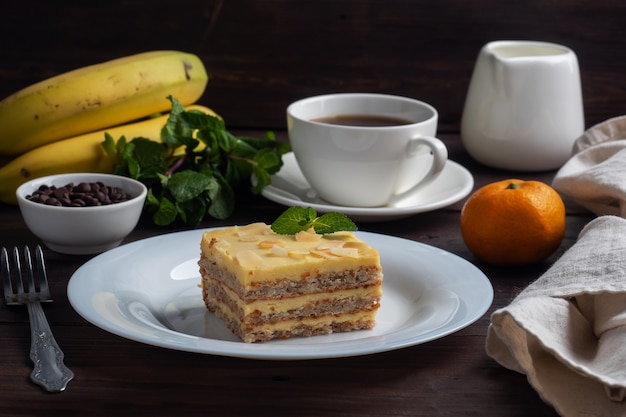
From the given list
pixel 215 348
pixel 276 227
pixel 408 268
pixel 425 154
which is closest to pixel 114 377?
pixel 215 348

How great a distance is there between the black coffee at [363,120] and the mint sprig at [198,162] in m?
0.12

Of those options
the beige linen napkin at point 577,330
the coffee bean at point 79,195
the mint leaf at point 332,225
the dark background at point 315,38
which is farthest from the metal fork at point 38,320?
the dark background at point 315,38

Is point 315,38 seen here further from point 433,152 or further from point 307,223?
point 307,223

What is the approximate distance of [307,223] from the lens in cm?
110

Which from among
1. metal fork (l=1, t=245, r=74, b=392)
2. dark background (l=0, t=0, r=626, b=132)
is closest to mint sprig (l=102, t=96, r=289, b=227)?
metal fork (l=1, t=245, r=74, b=392)

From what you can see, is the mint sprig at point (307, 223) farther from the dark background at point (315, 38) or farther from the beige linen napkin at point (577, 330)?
the dark background at point (315, 38)

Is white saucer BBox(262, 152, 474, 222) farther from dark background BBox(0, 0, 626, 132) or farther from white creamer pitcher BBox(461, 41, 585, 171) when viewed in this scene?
dark background BBox(0, 0, 626, 132)

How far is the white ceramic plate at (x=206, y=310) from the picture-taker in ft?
3.01

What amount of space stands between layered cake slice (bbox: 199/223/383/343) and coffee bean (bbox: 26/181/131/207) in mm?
262

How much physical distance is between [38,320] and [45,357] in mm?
95

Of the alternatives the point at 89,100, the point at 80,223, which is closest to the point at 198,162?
the point at 89,100

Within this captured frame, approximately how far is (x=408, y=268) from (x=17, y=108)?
0.72 meters

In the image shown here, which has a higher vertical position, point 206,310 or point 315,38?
point 315,38

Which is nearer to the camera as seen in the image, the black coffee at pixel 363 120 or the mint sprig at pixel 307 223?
the mint sprig at pixel 307 223
